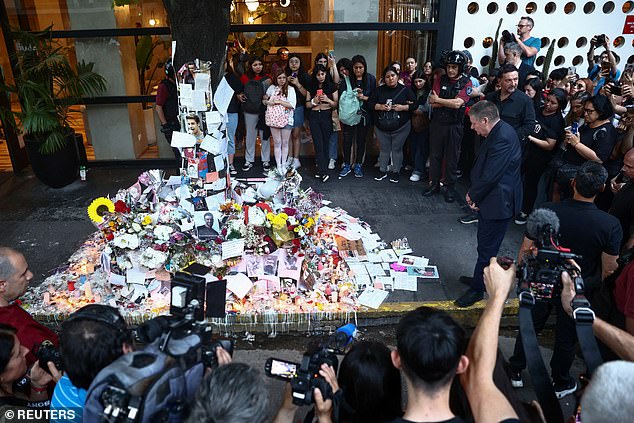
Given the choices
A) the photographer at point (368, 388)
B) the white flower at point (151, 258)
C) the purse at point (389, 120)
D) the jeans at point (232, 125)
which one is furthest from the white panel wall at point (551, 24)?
the photographer at point (368, 388)

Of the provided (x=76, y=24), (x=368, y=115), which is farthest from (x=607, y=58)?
(x=76, y=24)

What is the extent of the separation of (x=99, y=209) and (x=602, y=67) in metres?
7.08

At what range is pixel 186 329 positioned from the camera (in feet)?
7.97

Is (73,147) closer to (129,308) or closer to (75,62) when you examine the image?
(75,62)

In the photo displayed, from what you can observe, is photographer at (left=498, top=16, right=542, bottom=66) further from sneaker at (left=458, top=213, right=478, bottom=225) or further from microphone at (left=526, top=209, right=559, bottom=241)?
microphone at (left=526, top=209, right=559, bottom=241)

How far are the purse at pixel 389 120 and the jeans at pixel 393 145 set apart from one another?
0.45 ft

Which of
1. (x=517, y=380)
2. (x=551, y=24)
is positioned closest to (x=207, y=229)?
(x=517, y=380)

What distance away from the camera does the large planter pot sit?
25.0 ft

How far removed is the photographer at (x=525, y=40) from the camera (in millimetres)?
7371

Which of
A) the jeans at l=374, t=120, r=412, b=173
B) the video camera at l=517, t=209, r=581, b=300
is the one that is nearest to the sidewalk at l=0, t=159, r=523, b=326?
the jeans at l=374, t=120, r=412, b=173

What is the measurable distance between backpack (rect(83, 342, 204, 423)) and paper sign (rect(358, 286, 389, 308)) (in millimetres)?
2852

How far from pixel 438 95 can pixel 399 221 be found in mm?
1923

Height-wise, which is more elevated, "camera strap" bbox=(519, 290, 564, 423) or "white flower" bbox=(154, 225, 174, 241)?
"camera strap" bbox=(519, 290, 564, 423)

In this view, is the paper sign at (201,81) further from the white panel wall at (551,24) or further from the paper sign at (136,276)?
the white panel wall at (551,24)
